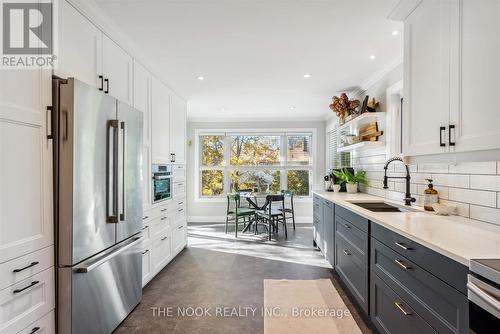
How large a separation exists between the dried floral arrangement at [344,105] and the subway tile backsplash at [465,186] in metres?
1.23

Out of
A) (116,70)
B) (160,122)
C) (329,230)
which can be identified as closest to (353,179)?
(329,230)

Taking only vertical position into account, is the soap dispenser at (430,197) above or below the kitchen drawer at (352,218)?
above

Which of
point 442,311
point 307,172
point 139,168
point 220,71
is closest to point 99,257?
point 139,168

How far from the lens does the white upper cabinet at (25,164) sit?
1.36m

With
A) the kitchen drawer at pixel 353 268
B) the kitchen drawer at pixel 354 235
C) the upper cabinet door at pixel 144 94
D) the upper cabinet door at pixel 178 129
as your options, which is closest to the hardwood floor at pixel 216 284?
the kitchen drawer at pixel 353 268

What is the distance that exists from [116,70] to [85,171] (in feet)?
3.59

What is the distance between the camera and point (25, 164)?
1.46 m

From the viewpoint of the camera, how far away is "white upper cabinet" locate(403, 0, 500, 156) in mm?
1325

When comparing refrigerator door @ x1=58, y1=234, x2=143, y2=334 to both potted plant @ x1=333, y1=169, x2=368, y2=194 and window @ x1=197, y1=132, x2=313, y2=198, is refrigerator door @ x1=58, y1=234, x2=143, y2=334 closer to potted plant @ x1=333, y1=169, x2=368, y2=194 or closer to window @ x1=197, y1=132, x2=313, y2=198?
potted plant @ x1=333, y1=169, x2=368, y2=194

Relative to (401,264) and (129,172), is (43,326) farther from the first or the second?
(401,264)

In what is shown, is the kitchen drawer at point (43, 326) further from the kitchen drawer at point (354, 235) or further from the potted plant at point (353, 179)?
the potted plant at point (353, 179)

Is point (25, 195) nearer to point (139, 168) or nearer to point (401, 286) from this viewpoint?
point (139, 168)

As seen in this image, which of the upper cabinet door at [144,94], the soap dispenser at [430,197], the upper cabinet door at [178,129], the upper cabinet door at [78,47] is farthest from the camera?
the upper cabinet door at [178,129]

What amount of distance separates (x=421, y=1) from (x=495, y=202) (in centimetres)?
136
